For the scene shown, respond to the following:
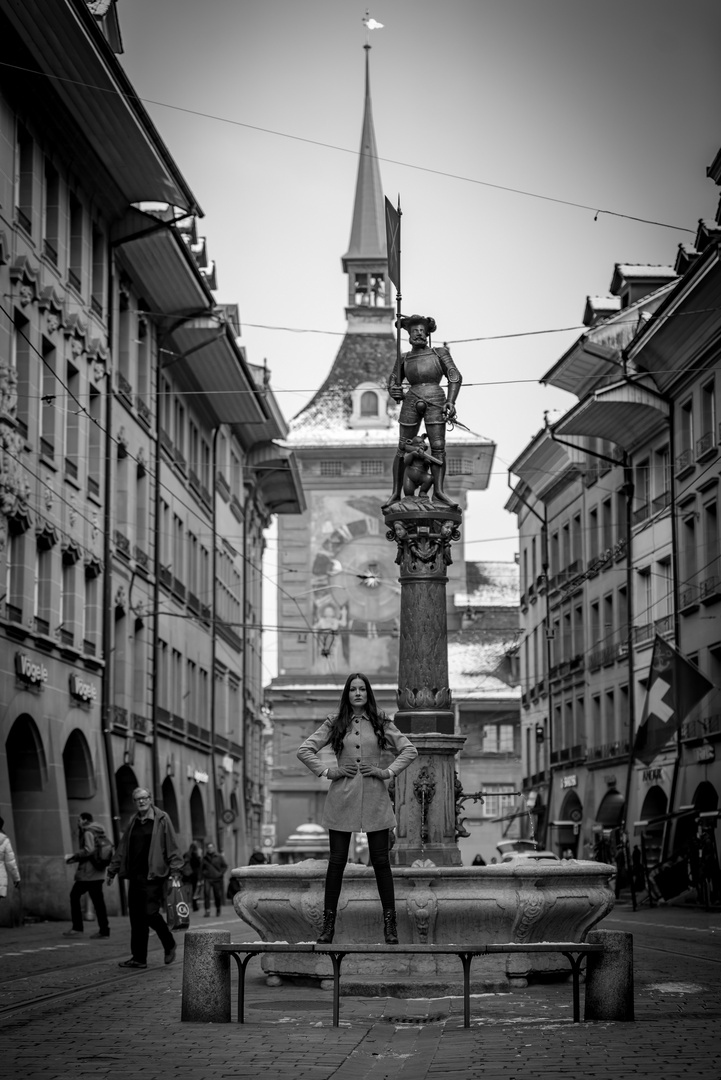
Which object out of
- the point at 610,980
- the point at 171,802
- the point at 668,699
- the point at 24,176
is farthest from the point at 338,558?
the point at 610,980

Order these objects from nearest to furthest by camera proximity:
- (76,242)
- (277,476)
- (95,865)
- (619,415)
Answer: (95,865)
(76,242)
(619,415)
(277,476)

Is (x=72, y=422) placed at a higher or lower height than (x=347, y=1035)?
higher

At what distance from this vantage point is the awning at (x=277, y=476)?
2635 inches

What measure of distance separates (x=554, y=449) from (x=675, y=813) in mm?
22242

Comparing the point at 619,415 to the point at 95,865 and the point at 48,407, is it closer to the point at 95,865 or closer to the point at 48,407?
the point at 48,407

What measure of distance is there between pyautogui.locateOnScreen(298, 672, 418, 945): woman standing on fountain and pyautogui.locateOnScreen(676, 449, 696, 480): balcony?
34700 millimetres

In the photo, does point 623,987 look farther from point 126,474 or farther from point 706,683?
point 126,474

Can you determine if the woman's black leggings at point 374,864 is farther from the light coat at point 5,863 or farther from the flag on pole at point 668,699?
the flag on pole at point 668,699

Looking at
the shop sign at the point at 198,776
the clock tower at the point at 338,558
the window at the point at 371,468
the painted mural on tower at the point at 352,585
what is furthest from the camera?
the window at the point at 371,468

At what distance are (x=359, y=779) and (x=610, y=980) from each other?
6.62 ft

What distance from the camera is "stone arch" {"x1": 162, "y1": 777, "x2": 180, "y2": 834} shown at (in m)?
47.9

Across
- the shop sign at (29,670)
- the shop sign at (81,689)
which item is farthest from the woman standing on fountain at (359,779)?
the shop sign at (81,689)

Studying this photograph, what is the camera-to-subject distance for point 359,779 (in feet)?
40.1

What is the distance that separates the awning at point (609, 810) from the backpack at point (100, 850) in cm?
3221
